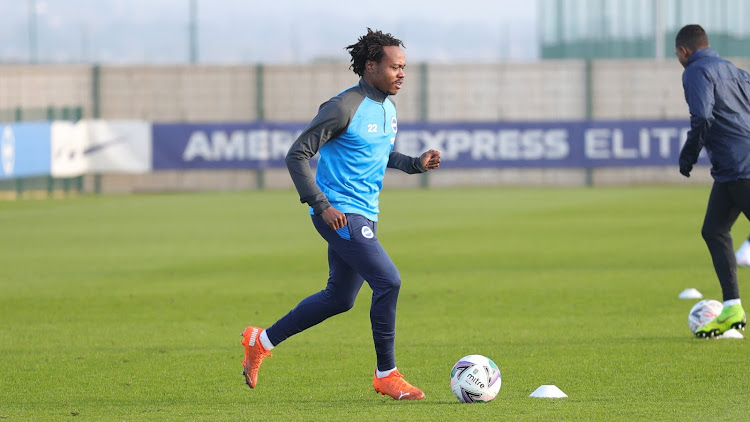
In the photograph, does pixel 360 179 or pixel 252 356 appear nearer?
pixel 360 179

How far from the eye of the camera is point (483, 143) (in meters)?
40.0

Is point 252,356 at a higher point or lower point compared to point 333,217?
lower

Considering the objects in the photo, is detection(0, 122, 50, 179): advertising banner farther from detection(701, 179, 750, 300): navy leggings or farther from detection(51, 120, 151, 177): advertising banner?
detection(701, 179, 750, 300): navy leggings

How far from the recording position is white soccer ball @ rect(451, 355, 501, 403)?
6906 millimetres

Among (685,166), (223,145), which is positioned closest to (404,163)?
(685,166)

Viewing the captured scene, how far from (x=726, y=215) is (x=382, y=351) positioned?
345 cm

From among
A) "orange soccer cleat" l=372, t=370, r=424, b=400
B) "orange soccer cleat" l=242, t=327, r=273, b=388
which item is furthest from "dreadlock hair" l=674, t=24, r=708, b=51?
"orange soccer cleat" l=242, t=327, r=273, b=388

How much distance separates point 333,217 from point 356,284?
620mm

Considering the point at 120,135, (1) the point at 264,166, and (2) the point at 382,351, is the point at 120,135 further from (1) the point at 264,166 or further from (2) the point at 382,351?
(2) the point at 382,351

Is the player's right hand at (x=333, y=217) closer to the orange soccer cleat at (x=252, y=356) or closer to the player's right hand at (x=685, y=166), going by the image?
the orange soccer cleat at (x=252, y=356)

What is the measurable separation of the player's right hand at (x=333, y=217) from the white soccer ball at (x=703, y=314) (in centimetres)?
367

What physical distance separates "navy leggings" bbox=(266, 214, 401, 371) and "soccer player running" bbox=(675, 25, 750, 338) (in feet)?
9.83

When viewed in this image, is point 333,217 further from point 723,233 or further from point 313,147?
point 723,233

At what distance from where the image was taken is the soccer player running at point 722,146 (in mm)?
9023
